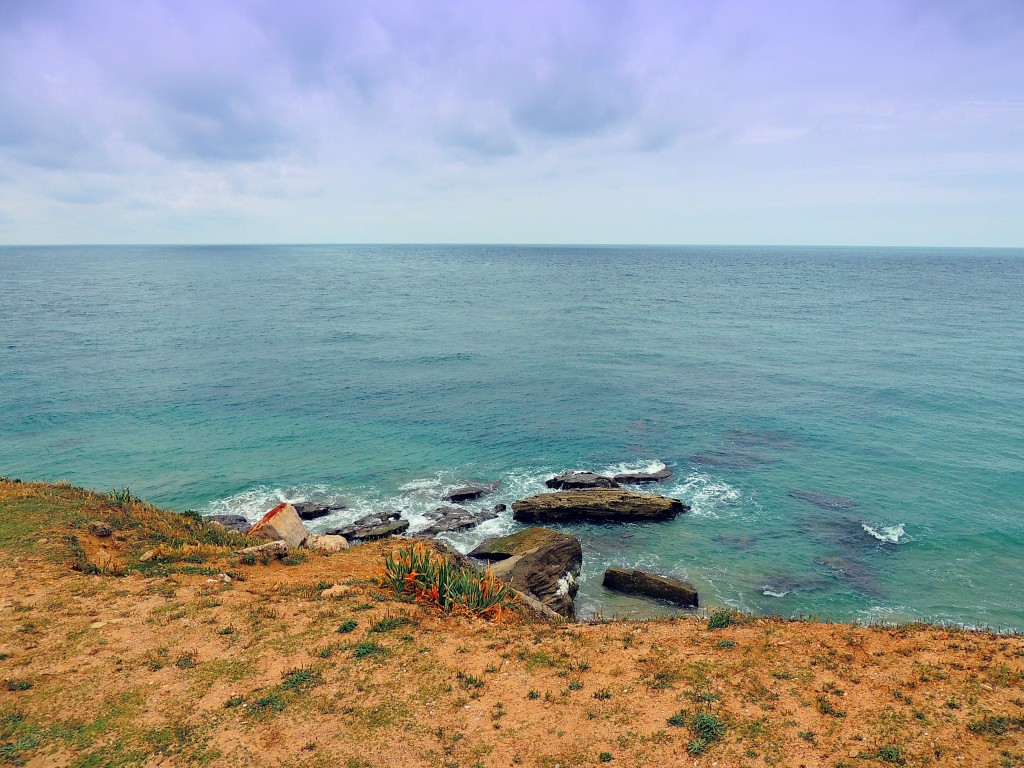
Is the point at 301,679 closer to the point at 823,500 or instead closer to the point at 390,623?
the point at 390,623

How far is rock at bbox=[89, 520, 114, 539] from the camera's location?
822 inches

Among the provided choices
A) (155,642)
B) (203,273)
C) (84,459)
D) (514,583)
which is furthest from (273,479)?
(203,273)

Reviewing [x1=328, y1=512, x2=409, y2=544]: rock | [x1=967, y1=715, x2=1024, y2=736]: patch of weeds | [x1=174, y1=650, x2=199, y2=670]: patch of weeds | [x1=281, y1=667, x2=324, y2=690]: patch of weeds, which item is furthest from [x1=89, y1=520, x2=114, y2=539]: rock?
[x1=967, y1=715, x2=1024, y2=736]: patch of weeds

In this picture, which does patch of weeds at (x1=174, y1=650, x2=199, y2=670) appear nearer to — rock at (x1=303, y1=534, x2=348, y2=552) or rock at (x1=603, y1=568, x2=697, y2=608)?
rock at (x1=303, y1=534, x2=348, y2=552)

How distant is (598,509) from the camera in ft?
111

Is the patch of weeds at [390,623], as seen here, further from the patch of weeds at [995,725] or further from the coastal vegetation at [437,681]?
the patch of weeds at [995,725]

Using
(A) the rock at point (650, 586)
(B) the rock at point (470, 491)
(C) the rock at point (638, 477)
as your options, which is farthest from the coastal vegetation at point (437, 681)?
(C) the rock at point (638, 477)

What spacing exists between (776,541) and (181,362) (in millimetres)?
61422

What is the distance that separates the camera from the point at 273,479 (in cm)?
3794

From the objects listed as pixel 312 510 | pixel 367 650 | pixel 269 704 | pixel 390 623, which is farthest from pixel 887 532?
pixel 312 510

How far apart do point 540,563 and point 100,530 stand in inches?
675

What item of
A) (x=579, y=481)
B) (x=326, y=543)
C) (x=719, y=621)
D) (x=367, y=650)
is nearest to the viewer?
(x=367, y=650)

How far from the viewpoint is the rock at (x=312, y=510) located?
110ft

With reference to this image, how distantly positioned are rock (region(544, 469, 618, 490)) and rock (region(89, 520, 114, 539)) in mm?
23466
